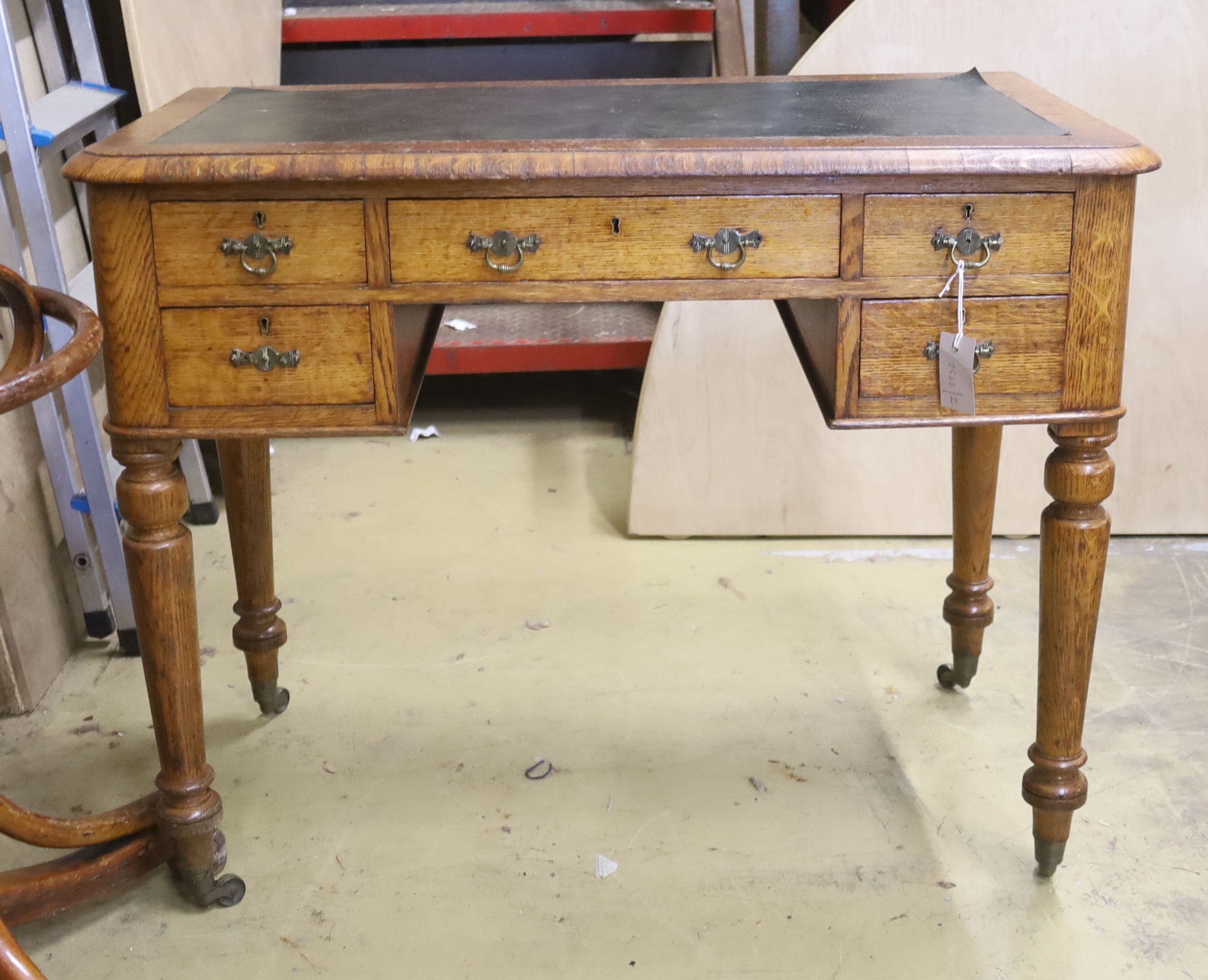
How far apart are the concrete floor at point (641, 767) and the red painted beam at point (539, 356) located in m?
0.47

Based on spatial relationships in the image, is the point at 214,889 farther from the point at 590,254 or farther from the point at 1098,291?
the point at 1098,291

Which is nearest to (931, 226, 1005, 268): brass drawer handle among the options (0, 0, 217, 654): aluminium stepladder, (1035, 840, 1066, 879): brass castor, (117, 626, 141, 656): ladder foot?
(1035, 840, 1066, 879): brass castor

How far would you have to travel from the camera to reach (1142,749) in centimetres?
196

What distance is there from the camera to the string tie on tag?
1.41m

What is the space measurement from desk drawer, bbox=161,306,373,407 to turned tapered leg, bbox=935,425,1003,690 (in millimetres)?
958

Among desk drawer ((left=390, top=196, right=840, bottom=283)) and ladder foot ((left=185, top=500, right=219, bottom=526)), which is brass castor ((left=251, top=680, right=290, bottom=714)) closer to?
ladder foot ((left=185, top=500, right=219, bottom=526))

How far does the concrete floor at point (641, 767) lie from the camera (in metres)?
1.61

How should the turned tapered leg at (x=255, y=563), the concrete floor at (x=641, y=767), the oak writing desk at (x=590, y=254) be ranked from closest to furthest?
the oak writing desk at (x=590, y=254)
the concrete floor at (x=641, y=767)
the turned tapered leg at (x=255, y=563)

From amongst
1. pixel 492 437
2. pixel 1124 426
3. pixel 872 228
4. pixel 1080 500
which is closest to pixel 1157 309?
pixel 1124 426

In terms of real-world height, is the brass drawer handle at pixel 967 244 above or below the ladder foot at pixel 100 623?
above

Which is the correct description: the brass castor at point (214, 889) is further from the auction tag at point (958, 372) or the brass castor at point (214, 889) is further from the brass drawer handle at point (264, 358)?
the auction tag at point (958, 372)

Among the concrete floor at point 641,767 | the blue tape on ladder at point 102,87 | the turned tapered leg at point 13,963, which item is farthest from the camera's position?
the blue tape on ladder at point 102,87

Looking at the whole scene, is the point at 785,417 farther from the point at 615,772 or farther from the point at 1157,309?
the point at 615,772

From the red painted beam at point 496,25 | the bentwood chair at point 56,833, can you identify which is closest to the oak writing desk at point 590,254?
the bentwood chair at point 56,833
